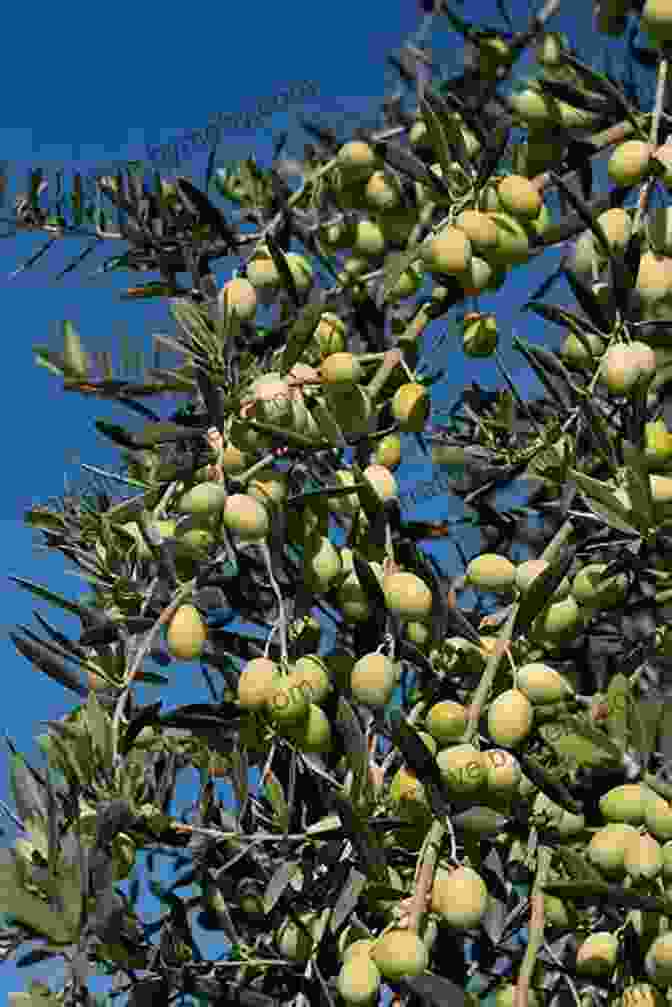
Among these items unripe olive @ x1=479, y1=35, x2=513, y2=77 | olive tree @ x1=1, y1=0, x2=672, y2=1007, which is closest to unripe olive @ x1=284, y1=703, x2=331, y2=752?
olive tree @ x1=1, y1=0, x2=672, y2=1007

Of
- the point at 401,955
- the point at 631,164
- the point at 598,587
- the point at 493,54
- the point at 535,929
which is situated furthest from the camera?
the point at 493,54

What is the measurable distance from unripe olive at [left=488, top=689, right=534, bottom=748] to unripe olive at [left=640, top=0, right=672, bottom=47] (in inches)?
23.0

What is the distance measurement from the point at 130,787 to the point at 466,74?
0.84m

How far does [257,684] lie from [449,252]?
36 centimetres

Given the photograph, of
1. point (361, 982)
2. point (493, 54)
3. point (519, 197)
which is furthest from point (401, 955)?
→ point (493, 54)

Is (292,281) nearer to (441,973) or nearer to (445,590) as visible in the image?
(445,590)

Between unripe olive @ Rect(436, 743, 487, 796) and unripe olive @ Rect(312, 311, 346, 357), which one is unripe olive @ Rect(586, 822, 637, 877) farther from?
unripe olive @ Rect(312, 311, 346, 357)

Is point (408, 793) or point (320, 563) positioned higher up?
point (320, 563)

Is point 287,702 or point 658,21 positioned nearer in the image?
point 287,702

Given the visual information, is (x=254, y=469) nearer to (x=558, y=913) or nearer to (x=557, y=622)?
(x=557, y=622)

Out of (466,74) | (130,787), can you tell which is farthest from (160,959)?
(466,74)

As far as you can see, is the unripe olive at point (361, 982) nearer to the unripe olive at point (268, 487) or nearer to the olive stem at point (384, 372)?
the unripe olive at point (268, 487)

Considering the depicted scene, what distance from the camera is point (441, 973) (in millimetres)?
1019

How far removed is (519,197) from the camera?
3.74 feet
